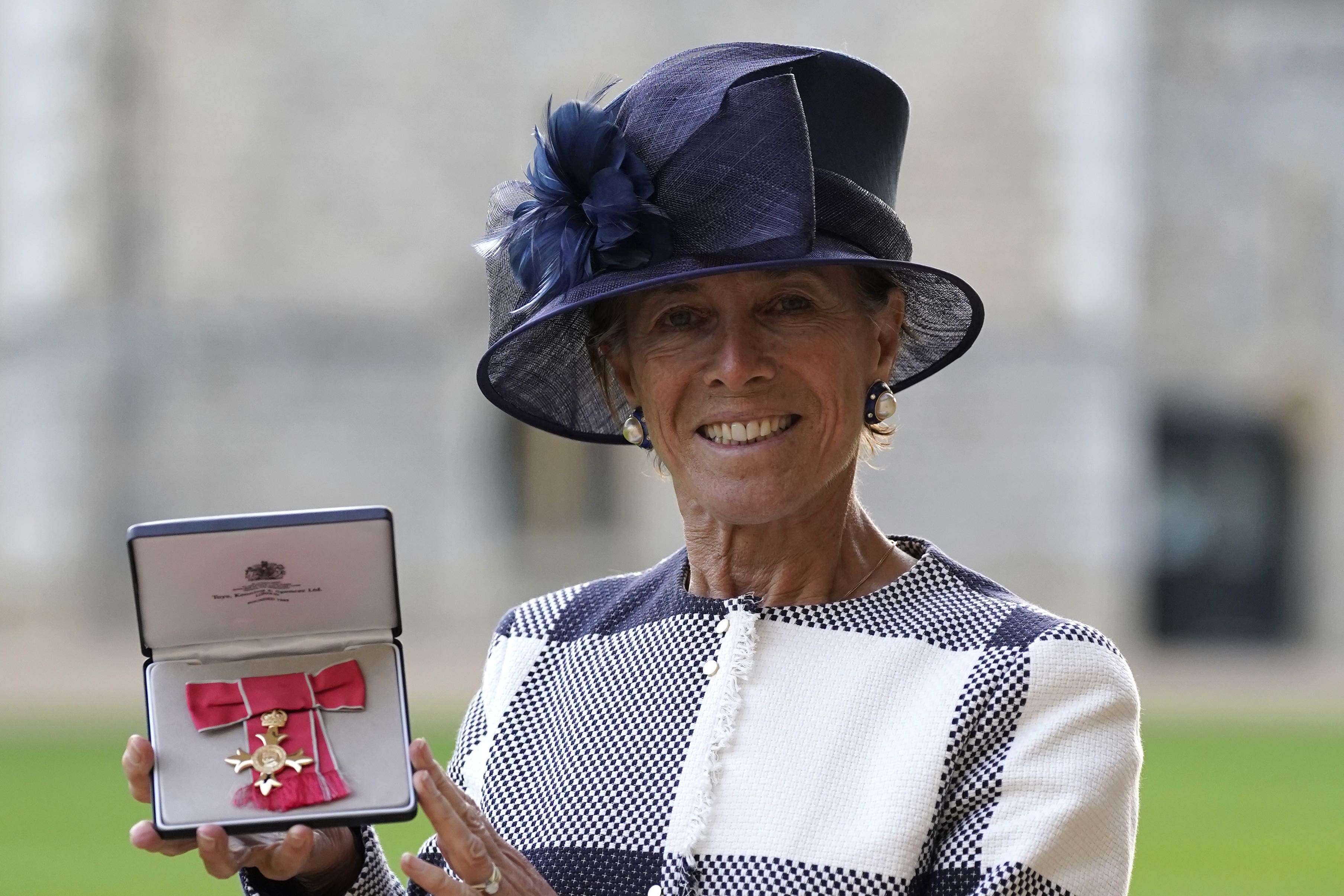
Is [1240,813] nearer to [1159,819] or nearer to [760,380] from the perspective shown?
[1159,819]

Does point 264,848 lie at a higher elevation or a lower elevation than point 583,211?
lower

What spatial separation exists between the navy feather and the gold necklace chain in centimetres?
55

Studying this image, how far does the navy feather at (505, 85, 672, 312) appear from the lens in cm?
235

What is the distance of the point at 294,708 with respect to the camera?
2307 millimetres

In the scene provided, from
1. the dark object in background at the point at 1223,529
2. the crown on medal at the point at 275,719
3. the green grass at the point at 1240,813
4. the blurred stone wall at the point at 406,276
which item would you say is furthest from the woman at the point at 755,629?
the dark object in background at the point at 1223,529

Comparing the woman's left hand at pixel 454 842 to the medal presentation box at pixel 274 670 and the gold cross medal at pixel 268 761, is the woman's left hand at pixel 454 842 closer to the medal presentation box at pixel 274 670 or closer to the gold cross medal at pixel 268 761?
the medal presentation box at pixel 274 670

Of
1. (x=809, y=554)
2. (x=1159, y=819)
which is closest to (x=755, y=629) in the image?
(x=809, y=554)

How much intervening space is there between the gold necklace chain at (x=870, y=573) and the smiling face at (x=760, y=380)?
132 mm

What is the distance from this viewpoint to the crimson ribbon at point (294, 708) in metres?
2.20

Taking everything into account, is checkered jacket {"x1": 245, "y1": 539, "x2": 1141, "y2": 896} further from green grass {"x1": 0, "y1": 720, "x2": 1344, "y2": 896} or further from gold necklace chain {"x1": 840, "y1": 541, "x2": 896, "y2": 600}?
green grass {"x1": 0, "y1": 720, "x2": 1344, "y2": 896}

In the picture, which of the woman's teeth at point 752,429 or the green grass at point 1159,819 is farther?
A: the green grass at point 1159,819

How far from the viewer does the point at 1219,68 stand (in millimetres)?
22281

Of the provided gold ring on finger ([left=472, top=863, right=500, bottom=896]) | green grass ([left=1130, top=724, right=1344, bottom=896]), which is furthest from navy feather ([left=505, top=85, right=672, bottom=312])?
green grass ([left=1130, top=724, right=1344, bottom=896])

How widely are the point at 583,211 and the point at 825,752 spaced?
0.79m
